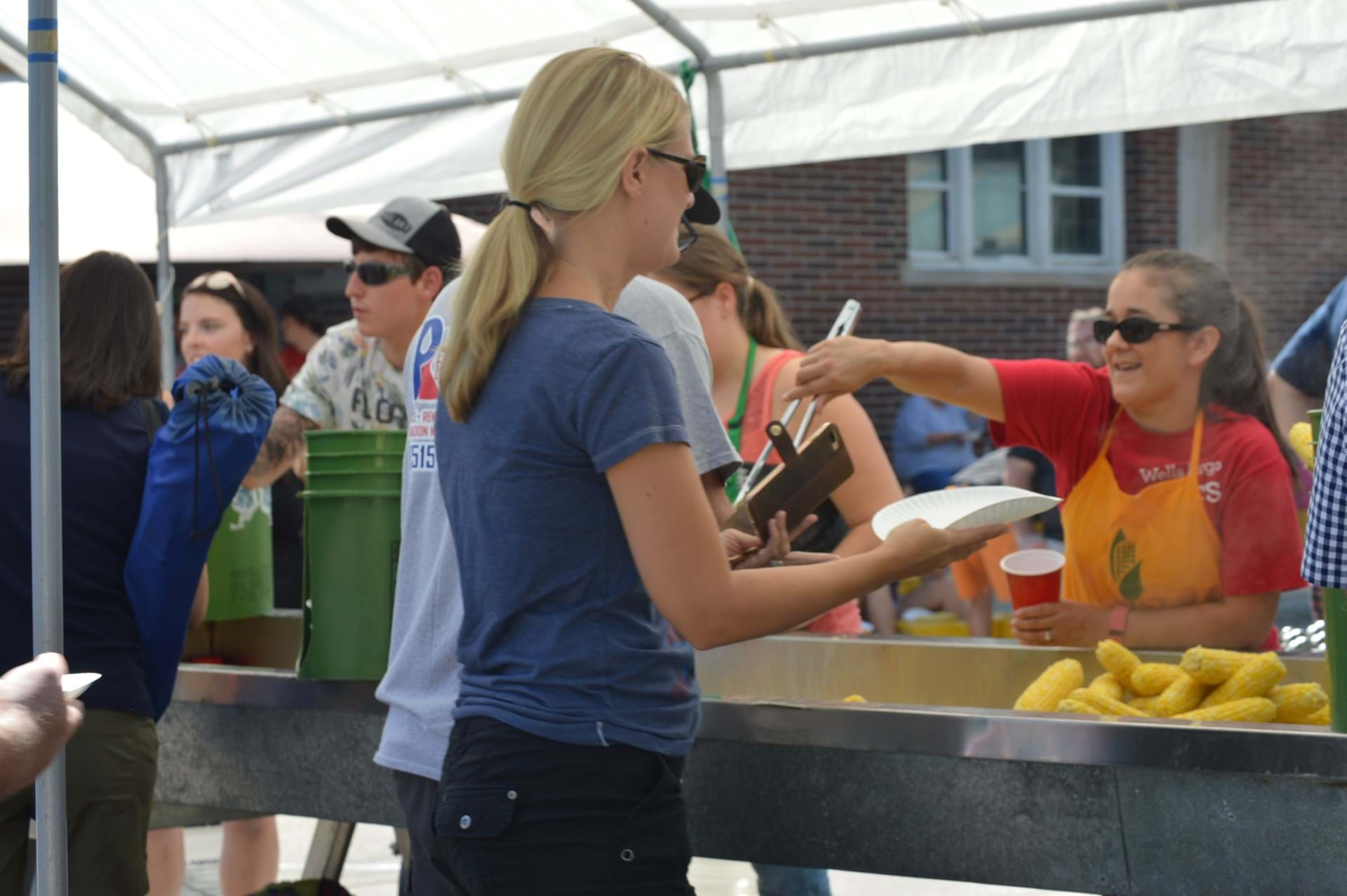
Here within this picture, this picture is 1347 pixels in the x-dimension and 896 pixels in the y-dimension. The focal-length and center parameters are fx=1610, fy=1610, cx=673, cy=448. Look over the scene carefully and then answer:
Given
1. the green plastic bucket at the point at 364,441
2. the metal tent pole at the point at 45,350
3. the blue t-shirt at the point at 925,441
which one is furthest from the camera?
the blue t-shirt at the point at 925,441

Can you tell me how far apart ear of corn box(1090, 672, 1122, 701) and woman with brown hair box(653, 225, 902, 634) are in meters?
0.73

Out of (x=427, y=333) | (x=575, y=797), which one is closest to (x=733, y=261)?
(x=427, y=333)

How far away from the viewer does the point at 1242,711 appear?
2.26 m

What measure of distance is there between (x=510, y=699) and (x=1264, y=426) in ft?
5.48

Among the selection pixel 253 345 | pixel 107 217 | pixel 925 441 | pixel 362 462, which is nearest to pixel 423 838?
pixel 362 462

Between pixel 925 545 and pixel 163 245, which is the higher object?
pixel 163 245

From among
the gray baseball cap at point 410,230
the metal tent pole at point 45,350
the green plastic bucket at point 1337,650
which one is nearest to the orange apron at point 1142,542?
the green plastic bucket at point 1337,650

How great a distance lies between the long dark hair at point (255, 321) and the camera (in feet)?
14.8

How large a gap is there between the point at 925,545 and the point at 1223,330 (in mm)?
1289

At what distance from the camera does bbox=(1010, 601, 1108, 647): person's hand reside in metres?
2.74

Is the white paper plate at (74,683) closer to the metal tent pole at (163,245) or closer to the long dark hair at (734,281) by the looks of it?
the long dark hair at (734,281)

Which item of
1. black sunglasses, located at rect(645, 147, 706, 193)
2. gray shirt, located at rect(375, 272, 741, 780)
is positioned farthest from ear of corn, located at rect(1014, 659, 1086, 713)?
black sunglasses, located at rect(645, 147, 706, 193)

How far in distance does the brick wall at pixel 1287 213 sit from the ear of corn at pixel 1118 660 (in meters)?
9.95

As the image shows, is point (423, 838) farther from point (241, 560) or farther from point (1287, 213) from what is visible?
point (1287, 213)
